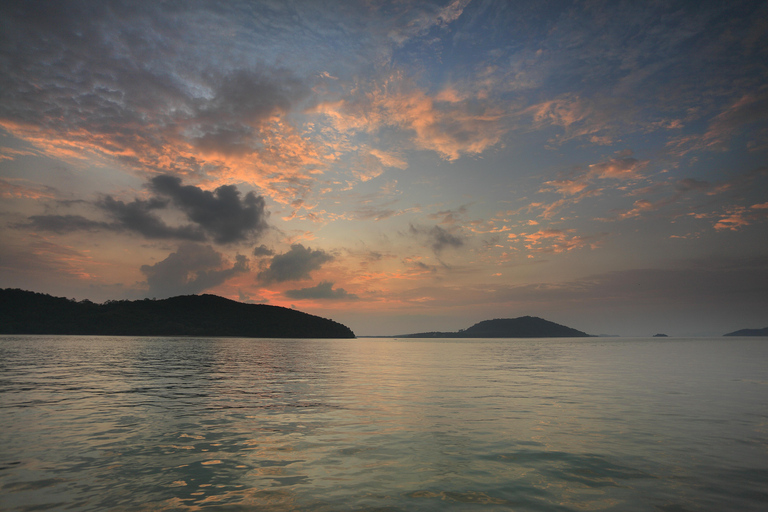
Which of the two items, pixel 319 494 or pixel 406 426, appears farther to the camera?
pixel 406 426

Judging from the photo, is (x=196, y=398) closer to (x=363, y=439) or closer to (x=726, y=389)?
(x=363, y=439)

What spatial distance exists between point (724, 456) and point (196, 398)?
28.1m

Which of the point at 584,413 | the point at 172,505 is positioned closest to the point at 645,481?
the point at 584,413

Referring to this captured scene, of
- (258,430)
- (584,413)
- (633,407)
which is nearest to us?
(258,430)

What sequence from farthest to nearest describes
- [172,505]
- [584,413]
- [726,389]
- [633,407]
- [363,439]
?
[726,389]
[633,407]
[584,413]
[363,439]
[172,505]

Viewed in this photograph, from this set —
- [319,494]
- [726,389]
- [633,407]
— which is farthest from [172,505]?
[726,389]

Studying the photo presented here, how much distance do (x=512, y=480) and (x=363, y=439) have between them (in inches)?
263

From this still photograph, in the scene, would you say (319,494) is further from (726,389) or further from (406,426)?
(726,389)

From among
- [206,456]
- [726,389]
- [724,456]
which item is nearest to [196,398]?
[206,456]

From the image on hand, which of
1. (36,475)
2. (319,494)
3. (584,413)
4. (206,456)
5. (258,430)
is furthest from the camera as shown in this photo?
(584,413)

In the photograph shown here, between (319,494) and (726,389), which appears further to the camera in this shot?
(726,389)

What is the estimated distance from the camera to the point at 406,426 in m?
18.7

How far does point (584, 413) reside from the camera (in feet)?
71.7

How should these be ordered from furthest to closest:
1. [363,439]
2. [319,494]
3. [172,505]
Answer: [363,439] < [319,494] < [172,505]
